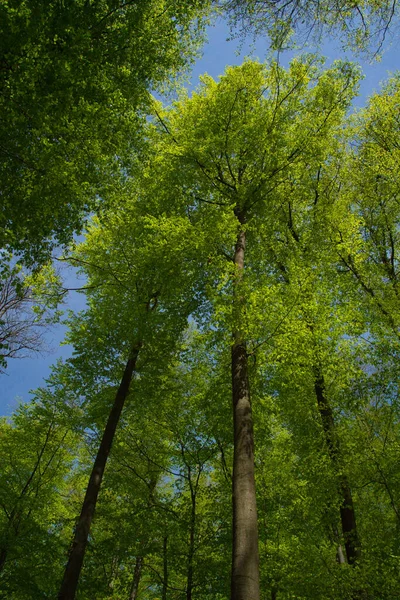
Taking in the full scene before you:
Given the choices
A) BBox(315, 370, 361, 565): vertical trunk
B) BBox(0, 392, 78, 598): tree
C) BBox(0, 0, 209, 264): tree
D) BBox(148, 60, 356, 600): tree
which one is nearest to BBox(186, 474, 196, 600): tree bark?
BBox(315, 370, 361, 565): vertical trunk

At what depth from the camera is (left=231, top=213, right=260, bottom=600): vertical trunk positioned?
4.50 m

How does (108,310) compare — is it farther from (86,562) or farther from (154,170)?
(86,562)

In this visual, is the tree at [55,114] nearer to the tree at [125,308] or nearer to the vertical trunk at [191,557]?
the tree at [125,308]

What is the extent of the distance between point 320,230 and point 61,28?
25.7 feet

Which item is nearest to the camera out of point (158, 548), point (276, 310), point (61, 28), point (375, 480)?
point (61, 28)

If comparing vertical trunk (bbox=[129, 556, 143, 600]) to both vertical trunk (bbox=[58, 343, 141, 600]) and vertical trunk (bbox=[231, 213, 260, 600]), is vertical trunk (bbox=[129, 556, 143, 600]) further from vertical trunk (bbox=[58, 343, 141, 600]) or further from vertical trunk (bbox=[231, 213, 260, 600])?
vertical trunk (bbox=[231, 213, 260, 600])

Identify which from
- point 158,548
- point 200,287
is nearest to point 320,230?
point 200,287

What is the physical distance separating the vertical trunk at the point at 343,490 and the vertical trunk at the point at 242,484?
282 centimetres

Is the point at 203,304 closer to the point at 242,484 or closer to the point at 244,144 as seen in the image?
the point at 244,144

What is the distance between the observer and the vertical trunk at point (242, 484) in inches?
177

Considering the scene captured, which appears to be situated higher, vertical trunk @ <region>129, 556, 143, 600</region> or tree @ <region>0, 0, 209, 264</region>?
tree @ <region>0, 0, 209, 264</region>

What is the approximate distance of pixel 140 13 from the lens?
7102 mm

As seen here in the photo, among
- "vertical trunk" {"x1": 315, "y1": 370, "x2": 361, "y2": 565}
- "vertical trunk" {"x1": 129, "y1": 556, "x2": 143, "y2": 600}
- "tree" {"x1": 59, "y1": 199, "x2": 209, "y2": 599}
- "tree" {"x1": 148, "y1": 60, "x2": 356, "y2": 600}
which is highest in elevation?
"tree" {"x1": 148, "y1": 60, "x2": 356, "y2": 600}

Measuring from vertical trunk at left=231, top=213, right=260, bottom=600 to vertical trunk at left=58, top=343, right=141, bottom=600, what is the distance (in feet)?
12.4
